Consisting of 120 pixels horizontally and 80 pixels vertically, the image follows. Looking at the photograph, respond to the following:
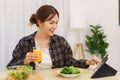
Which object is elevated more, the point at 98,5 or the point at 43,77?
the point at 98,5

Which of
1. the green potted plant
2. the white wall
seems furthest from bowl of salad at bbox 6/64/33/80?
the white wall

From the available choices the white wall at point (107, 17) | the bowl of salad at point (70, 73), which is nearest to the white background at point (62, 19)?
the white wall at point (107, 17)

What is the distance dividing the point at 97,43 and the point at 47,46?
1.72 m

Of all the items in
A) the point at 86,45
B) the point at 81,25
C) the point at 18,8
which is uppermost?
the point at 18,8

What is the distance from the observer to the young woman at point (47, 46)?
2.45 m

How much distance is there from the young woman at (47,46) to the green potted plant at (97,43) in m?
1.55

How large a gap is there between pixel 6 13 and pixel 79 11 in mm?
1246

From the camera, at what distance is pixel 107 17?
14.3 ft

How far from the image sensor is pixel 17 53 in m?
2.49

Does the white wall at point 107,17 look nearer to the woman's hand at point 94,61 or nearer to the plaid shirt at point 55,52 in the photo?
the plaid shirt at point 55,52

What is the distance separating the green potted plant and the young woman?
5.09 feet

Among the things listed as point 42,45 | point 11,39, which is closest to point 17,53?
point 42,45

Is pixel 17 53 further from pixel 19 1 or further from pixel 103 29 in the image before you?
pixel 103 29

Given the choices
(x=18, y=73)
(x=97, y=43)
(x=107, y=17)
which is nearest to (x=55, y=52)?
(x=18, y=73)
